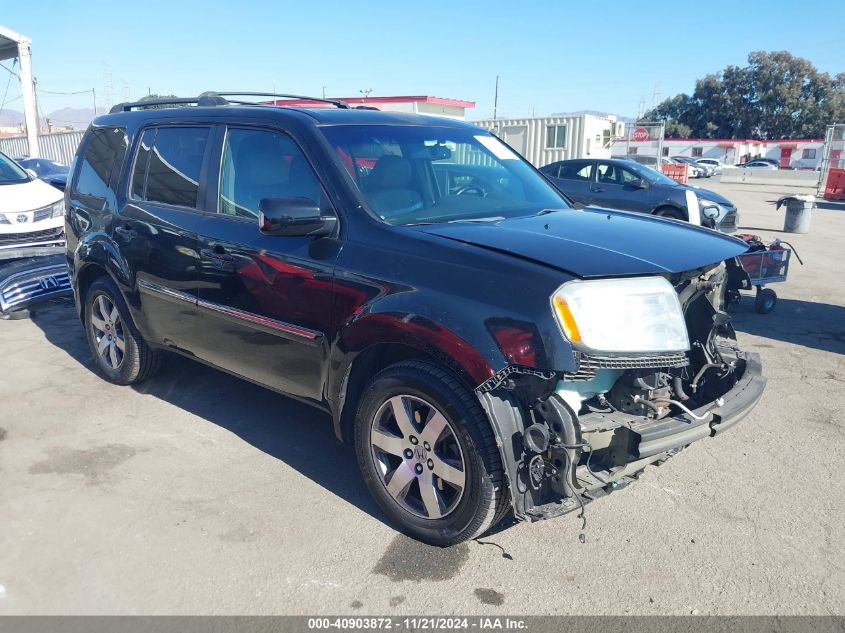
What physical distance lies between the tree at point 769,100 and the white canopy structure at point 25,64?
72066 millimetres

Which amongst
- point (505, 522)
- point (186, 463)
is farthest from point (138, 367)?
point (505, 522)

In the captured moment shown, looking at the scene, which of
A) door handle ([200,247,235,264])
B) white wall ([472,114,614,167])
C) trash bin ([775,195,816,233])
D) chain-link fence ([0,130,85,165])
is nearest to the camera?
door handle ([200,247,235,264])

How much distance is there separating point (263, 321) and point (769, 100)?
83627 mm

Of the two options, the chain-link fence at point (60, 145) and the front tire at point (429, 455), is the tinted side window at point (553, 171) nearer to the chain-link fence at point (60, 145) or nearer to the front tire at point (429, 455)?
the front tire at point (429, 455)

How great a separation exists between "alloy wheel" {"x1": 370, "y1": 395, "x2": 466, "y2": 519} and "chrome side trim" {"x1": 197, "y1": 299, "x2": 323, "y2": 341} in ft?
1.92

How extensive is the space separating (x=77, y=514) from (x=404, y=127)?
8.91 ft

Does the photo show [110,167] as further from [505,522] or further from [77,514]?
[505,522]

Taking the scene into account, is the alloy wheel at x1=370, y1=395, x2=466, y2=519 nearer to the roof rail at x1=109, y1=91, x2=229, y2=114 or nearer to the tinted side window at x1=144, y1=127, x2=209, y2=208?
the tinted side window at x1=144, y1=127, x2=209, y2=208

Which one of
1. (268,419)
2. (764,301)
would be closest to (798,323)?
(764,301)

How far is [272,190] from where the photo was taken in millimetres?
3750

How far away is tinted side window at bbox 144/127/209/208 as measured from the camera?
417 centimetres

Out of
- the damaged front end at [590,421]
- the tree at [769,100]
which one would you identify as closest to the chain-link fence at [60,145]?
the damaged front end at [590,421]

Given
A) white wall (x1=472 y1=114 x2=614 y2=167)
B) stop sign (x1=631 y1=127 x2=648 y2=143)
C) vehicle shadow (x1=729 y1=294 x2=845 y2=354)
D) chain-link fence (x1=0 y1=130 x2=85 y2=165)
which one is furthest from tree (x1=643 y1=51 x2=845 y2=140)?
vehicle shadow (x1=729 y1=294 x2=845 y2=354)

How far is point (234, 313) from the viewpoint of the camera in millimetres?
3891
